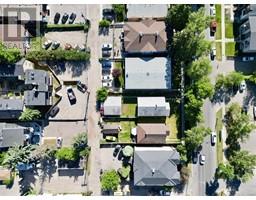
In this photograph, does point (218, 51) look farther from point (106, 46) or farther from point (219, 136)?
point (106, 46)

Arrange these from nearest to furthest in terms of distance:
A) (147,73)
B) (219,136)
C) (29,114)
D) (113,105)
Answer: (147,73) → (29,114) → (113,105) → (219,136)

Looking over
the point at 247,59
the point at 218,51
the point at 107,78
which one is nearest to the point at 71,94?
the point at 107,78

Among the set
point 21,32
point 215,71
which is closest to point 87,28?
point 21,32

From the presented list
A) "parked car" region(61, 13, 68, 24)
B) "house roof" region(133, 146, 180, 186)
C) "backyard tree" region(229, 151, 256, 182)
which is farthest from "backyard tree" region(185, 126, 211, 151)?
"parked car" region(61, 13, 68, 24)

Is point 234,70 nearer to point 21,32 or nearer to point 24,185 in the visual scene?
point 21,32

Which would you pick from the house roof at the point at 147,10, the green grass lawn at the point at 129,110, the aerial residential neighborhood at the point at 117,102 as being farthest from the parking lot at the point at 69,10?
the green grass lawn at the point at 129,110

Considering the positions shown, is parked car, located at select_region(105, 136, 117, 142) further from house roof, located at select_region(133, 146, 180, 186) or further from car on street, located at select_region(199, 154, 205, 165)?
car on street, located at select_region(199, 154, 205, 165)
